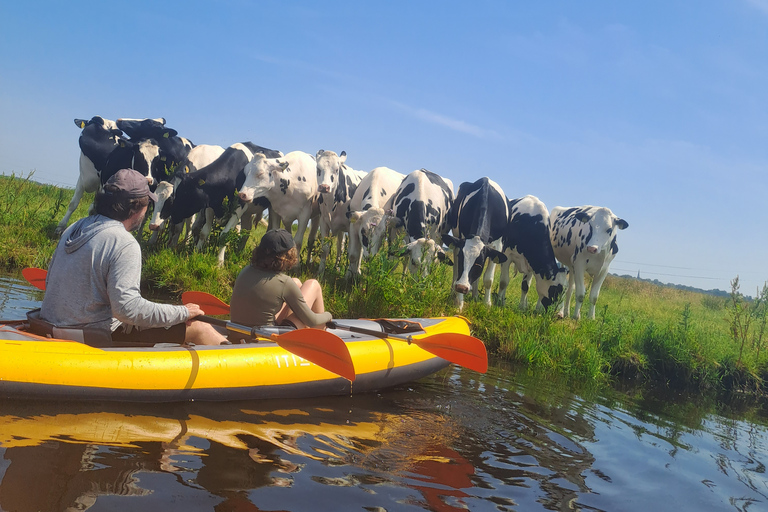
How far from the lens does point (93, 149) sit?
41.4 ft

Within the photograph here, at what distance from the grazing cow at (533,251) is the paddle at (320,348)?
7.44 m

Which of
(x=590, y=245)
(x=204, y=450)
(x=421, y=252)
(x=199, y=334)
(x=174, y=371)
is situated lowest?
(x=204, y=450)

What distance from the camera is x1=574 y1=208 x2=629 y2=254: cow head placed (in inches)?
475

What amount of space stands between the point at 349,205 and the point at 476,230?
115 inches

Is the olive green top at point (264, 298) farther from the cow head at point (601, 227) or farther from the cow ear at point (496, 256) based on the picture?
the cow head at point (601, 227)

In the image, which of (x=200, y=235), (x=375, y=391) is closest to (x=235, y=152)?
(x=200, y=235)

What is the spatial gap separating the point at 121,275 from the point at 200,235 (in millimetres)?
8141

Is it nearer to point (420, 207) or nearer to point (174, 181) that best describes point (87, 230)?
point (420, 207)

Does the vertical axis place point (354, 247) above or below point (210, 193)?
below

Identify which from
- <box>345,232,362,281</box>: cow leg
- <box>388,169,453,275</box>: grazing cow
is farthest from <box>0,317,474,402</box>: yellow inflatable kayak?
<box>345,232,362,281</box>: cow leg

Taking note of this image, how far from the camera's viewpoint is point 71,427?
375 cm

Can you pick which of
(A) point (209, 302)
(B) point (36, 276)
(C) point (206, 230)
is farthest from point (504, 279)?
(B) point (36, 276)

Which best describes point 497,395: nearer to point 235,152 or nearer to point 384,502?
point 384,502

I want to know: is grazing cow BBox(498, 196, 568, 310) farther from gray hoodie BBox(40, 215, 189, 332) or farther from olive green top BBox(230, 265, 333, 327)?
gray hoodie BBox(40, 215, 189, 332)
